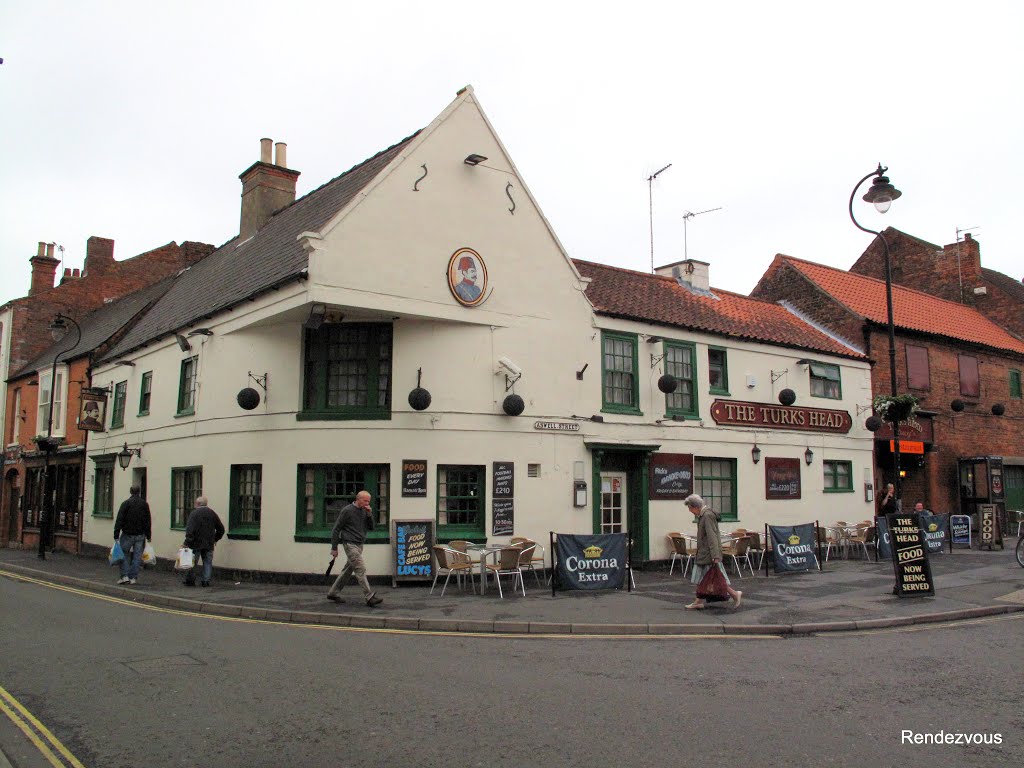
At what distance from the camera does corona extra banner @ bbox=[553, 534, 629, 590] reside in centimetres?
1401

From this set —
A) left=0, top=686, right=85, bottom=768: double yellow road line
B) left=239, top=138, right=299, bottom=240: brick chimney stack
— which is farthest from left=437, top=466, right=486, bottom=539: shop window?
left=239, top=138, right=299, bottom=240: brick chimney stack

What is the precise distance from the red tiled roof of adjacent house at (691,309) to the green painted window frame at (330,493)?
636 cm

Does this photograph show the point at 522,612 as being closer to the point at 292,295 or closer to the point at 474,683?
the point at 474,683

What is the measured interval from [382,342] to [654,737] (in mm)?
11211

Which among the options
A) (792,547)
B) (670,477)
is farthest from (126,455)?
(792,547)

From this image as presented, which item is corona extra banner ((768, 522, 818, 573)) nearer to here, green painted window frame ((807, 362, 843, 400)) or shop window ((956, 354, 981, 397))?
green painted window frame ((807, 362, 843, 400))

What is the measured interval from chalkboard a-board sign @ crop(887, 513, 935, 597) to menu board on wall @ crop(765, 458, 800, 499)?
734 cm

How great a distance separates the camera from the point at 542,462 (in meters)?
16.6

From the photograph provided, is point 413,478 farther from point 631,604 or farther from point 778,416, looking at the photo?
point 778,416

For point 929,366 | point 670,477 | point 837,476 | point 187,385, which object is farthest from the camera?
point 929,366

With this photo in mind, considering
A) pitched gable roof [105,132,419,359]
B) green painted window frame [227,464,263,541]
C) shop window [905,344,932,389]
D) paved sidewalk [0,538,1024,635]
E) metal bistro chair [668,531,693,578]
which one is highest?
pitched gable roof [105,132,419,359]

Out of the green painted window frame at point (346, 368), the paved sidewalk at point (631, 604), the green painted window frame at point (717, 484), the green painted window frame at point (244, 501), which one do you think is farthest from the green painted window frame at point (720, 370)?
the green painted window frame at point (244, 501)

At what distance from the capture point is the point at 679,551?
57.8ft

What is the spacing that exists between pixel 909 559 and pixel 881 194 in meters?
6.93
